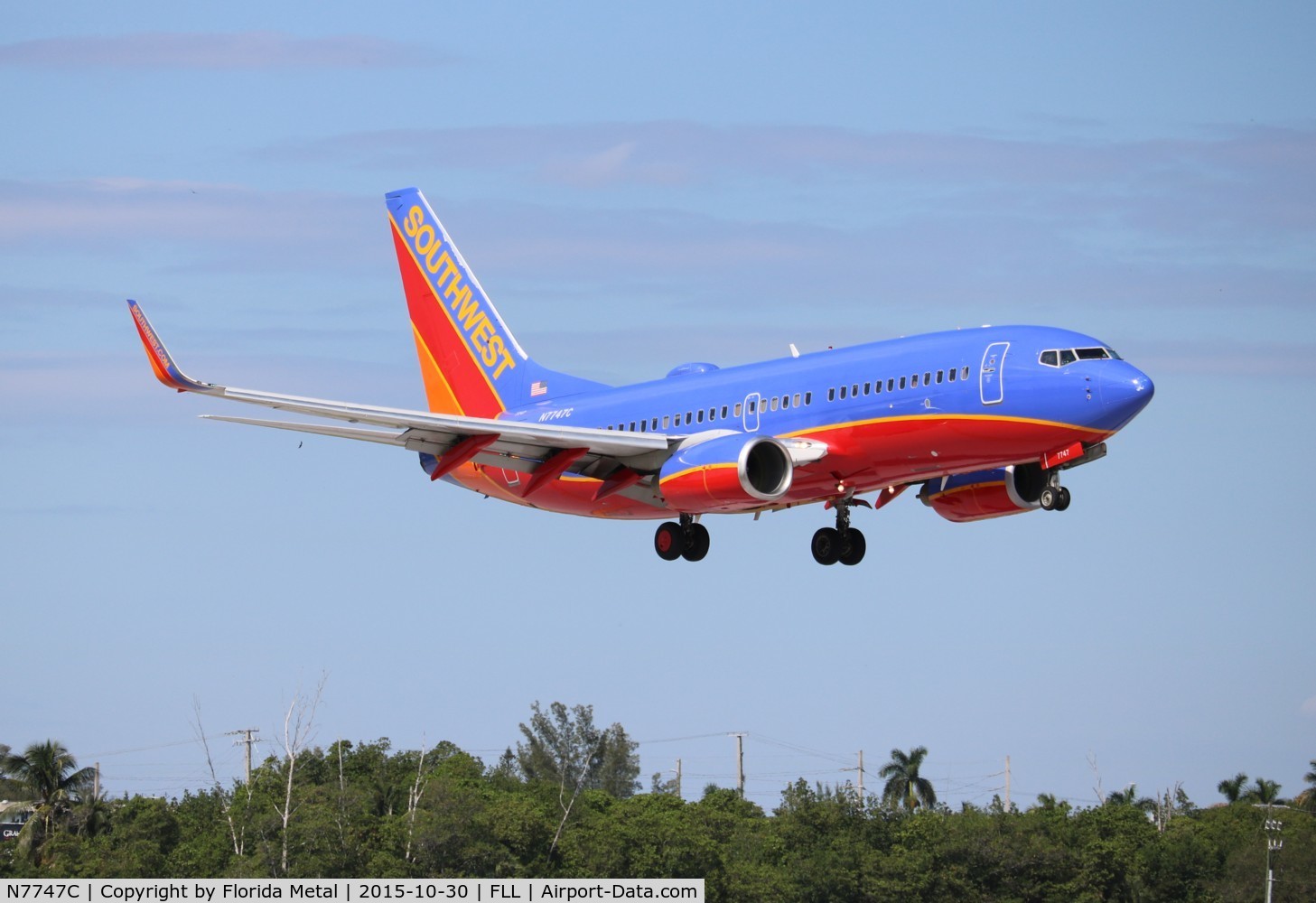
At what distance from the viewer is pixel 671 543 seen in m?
60.0

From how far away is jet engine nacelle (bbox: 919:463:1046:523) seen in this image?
57.9m

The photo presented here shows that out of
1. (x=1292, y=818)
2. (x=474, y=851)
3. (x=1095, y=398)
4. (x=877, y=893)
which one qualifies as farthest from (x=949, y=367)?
(x=1292, y=818)

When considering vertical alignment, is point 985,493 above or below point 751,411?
below

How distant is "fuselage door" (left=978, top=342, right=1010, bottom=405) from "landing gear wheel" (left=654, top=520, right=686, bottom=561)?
1175 cm

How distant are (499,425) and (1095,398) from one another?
52.7 ft

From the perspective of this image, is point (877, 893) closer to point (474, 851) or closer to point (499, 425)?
point (474, 851)

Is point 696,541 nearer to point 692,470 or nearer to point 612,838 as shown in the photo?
point 692,470

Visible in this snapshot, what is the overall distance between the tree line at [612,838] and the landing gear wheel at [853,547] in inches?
1633

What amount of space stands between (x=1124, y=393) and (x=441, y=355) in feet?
96.2

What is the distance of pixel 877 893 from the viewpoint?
380 feet

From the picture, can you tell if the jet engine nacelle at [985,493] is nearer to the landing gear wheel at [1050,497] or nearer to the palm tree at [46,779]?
the landing gear wheel at [1050,497]

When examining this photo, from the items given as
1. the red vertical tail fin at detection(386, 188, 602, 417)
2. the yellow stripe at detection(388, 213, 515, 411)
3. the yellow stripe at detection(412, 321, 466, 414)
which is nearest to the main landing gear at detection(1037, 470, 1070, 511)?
the red vertical tail fin at detection(386, 188, 602, 417)

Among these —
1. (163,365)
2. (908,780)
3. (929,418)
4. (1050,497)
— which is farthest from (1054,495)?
(908,780)

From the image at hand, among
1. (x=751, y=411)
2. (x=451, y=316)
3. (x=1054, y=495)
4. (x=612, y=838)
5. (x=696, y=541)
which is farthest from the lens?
(x=612, y=838)
